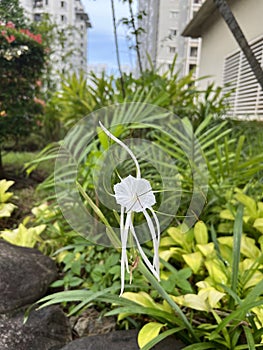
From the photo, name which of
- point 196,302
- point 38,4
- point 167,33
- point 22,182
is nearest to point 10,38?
point 38,4

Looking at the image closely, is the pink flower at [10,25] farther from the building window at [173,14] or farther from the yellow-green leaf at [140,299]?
the yellow-green leaf at [140,299]

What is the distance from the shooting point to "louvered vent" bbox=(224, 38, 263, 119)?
1.67 metres

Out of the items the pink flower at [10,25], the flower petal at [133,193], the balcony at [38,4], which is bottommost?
the flower petal at [133,193]

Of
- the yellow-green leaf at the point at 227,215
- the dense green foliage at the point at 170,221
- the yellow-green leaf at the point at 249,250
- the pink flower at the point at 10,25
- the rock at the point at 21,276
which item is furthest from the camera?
the pink flower at the point at 10,25

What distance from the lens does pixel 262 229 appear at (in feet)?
2.96

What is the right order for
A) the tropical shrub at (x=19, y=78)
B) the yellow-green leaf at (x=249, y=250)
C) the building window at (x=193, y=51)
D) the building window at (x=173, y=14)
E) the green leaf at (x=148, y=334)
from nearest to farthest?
the green leaf at (x=148, y=334), the yellow-green leaf at (x=249, y=250), the tropical shrub at (x=19, y=78), the building window at (x=173, y=14), the building window at (x=193, y=51)

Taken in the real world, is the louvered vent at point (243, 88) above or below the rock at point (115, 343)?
above

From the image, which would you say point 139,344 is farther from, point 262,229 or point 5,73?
point 5,73

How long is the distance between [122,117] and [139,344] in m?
0.49

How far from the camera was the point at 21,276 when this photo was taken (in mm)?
785

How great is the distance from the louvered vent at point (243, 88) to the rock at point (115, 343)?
1.25 m

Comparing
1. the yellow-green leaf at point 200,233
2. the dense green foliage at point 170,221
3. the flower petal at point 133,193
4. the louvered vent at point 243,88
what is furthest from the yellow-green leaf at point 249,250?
the louvered vent at point 243,88

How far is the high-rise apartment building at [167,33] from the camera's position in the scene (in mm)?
1624

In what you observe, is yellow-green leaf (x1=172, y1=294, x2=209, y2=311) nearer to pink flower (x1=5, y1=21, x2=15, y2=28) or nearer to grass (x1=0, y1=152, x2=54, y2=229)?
grass (x1=0, y1=152, x2=54, y2=229)
